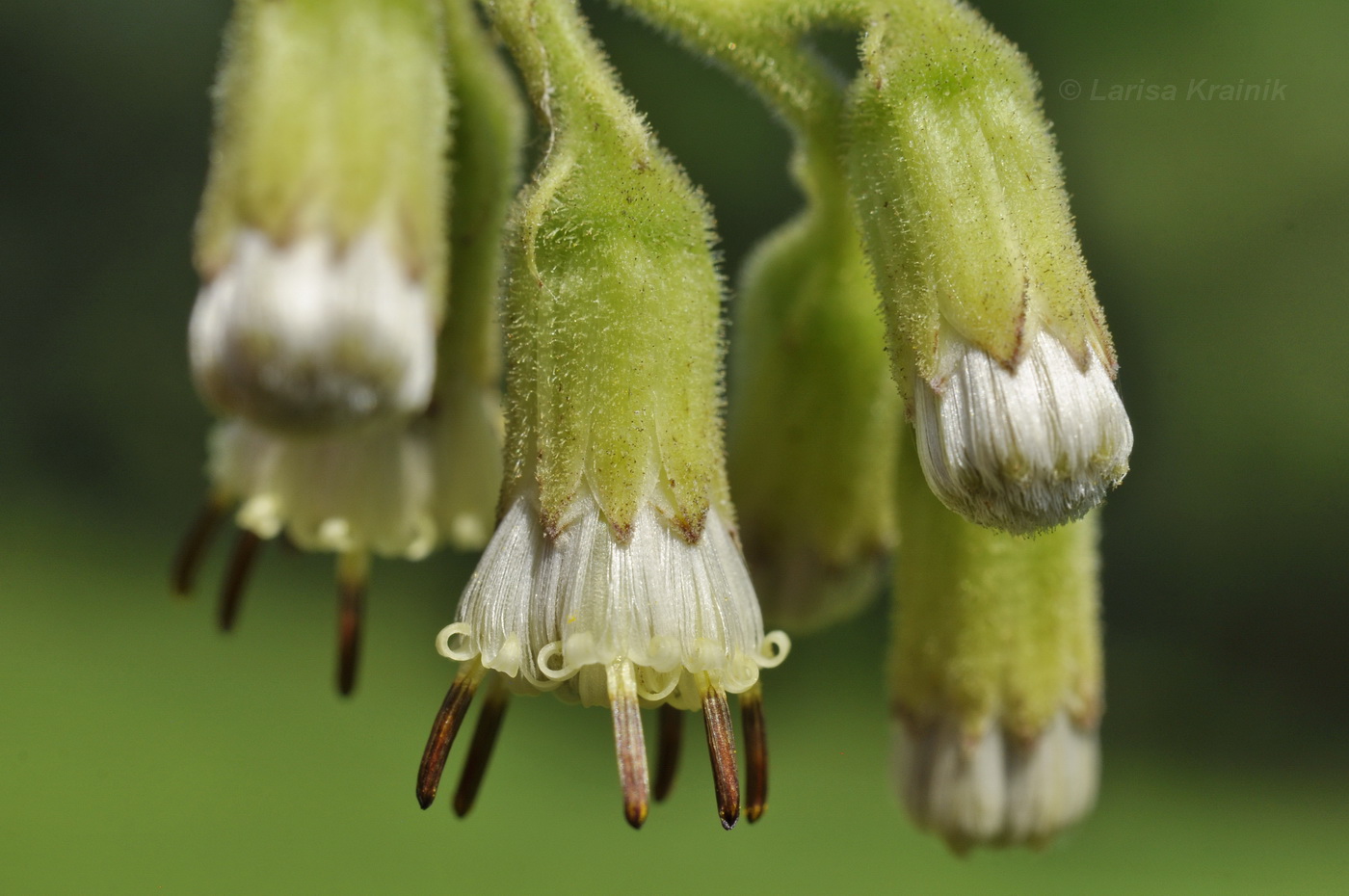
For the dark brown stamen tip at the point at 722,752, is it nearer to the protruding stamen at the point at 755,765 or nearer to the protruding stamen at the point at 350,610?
the protruding stamen at the point at 755,765

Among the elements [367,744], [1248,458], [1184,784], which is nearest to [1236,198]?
[1248,458]

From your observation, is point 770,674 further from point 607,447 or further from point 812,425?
point 607,447

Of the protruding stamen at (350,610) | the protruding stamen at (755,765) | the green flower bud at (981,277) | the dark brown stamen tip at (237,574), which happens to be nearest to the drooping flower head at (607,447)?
the protruding stamen at (755,765)

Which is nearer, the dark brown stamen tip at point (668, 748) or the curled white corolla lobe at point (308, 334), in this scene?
the curled white corolla lobe at point (308, 334)

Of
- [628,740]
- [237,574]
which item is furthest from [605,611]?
[237,574]

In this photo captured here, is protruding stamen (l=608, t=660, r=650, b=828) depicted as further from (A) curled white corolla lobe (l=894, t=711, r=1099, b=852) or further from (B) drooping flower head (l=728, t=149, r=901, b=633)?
(A) curled white corolla lobe (l=894, t=711, r=1099, b=852)
